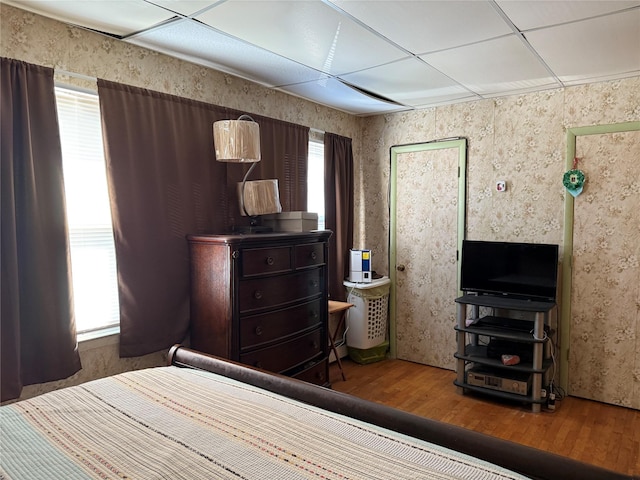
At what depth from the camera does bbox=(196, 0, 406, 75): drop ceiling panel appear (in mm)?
2098

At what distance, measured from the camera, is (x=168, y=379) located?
1.57 meters

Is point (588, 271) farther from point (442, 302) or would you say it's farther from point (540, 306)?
point (442, 302)

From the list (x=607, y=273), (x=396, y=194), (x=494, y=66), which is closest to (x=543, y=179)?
(x=607, y=273)

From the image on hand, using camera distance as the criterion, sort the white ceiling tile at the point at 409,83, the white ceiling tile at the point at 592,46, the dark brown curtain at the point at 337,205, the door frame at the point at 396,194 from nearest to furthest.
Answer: the white ceiling tile at the point at 592,46, the white ceiling tile at the point at 409,83, the door frame at the point at 396,194, the dark brown curtain at the point at 337,205

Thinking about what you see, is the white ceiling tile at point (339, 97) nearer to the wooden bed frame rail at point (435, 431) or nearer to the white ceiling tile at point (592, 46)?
the white ceiling tile at point (592, 46)

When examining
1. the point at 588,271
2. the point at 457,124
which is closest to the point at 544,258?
the point at 588,271

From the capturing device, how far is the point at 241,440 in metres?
1.12

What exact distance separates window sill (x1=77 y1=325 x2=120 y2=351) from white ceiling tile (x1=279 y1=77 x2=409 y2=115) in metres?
2.13

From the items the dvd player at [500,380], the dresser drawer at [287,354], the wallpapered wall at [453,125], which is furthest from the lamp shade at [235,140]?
the dvd player at [500,380]

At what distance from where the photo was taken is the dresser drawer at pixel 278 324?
2.55 metres

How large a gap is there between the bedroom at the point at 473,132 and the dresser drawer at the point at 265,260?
829 mm

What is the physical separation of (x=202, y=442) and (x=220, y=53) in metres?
2.27

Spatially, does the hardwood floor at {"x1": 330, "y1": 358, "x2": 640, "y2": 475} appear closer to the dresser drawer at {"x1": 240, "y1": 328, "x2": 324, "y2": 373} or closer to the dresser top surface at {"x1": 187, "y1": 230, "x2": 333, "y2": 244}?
the dresser drawer at {"x1": 240, "y1": 328, "x2": 324, "y2": 373}

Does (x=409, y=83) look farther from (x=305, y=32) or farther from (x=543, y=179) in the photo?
(x=543, y=179)
